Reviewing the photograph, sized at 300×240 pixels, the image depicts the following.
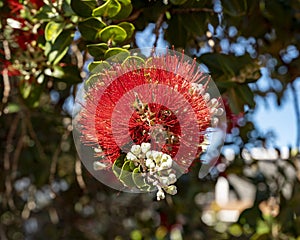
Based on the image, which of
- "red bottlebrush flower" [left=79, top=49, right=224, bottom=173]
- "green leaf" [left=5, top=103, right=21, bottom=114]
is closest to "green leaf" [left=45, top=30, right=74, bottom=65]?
"red bottlebrush flower" [left=79, top=49, right=224, bottom=173]

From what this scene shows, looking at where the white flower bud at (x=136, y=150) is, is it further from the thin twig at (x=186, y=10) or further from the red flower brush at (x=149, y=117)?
the thin twig at (x=186, y=10)

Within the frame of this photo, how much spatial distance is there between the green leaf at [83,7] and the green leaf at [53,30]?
114mm

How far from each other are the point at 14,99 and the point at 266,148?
90 cm

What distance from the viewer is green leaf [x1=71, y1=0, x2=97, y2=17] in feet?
3.22

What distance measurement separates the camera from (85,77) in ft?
4.43

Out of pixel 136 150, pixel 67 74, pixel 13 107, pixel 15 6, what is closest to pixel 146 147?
pixel 136 150

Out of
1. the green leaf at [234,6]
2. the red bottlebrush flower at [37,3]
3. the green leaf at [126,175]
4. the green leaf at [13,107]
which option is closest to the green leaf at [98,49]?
the green leaf at [126,175]

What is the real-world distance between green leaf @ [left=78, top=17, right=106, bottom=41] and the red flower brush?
0.55 ft

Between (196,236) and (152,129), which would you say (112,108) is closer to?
(152,129)

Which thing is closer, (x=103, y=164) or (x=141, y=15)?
(x=103, y=164)

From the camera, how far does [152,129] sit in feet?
2.51

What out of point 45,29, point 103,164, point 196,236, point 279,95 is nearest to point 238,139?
point 279,95

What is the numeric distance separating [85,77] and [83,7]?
373mm

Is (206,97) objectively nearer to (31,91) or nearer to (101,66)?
(101,66)
